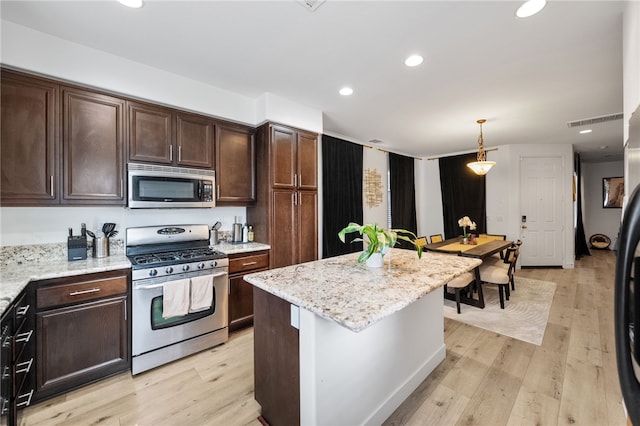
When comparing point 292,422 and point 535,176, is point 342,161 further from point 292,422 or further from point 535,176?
point 535,176

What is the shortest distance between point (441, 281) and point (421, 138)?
406 centimetres

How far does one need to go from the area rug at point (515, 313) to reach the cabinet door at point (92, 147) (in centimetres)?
393

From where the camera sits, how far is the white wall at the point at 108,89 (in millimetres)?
2050

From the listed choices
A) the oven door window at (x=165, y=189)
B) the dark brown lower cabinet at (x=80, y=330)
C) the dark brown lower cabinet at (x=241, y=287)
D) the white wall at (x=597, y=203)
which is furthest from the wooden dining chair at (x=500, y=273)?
the white wall at (x=597, y=203)

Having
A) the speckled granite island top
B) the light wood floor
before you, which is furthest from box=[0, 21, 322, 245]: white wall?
the speckled granite island top

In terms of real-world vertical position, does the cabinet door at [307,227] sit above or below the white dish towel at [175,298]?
above

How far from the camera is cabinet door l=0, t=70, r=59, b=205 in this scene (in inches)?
77.9

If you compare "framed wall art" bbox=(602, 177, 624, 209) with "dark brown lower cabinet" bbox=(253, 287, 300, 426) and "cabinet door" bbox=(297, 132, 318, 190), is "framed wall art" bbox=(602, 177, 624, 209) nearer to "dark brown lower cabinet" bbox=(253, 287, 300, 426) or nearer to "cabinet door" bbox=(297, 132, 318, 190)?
"cabinet door" bbox=(297, 132, 318, 190)

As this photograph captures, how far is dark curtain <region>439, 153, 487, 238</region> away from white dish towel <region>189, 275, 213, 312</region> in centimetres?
563

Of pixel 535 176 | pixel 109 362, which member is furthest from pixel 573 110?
pixel 109 362

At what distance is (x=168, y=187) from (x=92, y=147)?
655 millimetres

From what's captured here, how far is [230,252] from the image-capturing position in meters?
2.82

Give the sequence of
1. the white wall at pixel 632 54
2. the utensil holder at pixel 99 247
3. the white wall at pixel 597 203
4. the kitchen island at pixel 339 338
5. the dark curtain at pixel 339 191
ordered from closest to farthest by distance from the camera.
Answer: the kitchen island at pixel 339 338, the white wall at pixel 632 54, the utensil holder at pixel 99 247, the dark curtain at pixel 339 191, the white wall at pixel 597 203

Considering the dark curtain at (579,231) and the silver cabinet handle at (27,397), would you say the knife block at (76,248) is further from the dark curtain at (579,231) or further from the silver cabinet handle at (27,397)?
the dark curtain at (579,231)
